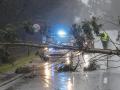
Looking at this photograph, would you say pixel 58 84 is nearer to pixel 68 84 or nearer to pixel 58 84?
pixel 58 84

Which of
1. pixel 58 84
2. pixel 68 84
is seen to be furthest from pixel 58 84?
pixel 68 84

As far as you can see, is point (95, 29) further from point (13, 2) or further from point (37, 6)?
point (37, 6)

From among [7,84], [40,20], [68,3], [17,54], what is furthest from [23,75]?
[68,3]

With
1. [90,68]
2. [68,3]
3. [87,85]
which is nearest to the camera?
[87,85]

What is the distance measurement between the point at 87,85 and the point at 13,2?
28.4 m

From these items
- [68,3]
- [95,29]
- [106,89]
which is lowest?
[106,89]

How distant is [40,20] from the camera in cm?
5969

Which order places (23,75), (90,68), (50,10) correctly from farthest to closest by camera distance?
(50,10)
(90,68)
(23,75)

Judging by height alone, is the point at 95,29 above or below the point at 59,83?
above

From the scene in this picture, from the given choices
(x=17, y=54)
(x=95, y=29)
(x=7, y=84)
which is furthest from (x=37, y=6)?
(x=95, y=29)

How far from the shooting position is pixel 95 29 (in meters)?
8.47

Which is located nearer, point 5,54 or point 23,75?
point 23,75

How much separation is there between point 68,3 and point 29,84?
189 ft

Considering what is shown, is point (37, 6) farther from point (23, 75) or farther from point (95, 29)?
point (95, 29)
